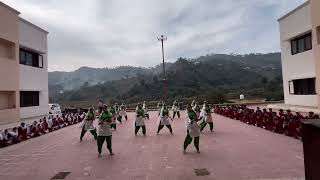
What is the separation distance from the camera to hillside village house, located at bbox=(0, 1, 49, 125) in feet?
77.4

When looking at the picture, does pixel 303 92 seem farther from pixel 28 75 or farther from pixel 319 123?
pixel 319 123

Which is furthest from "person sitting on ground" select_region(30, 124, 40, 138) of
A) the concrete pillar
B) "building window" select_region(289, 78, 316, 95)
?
"building window" select_region(289, 78, 316, 95)

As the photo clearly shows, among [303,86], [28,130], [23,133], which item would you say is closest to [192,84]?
[303,86]

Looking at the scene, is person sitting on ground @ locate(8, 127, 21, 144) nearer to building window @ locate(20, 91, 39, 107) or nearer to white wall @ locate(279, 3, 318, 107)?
building window @ locate(20, 91, 39, 107)

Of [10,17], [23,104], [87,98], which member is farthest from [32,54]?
[87,98]

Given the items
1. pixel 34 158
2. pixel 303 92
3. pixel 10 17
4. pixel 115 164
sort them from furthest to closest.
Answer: pixel 303 92 < pixel 10 17 < pixel 34 158 < pixel 115 164

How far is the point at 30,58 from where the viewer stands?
3017 cm

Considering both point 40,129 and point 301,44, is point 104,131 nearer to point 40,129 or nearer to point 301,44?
point 40,129

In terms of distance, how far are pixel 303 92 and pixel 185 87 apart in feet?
146

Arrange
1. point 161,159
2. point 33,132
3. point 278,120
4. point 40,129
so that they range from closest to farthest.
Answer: point 161,159
point 278,120
point 33,132
point 40,129

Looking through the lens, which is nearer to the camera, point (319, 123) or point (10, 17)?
point (319, 123)

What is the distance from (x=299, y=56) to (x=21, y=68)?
1955 cm

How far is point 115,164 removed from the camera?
11.7m

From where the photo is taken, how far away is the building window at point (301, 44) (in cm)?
2602
